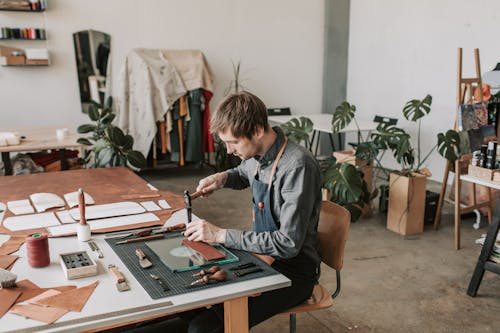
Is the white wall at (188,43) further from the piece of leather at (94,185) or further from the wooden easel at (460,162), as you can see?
the wooden easel at (460,162)

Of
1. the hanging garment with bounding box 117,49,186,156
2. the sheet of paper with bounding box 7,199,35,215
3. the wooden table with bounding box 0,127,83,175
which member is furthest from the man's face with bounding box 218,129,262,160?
the hanging garment with bounding box 117,49,186,156

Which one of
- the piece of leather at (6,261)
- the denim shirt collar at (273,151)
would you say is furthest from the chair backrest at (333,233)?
the piece of leather at (6,261)

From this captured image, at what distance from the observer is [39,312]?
1.39 m

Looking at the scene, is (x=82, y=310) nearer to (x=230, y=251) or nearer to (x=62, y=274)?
(x=62, y=274)

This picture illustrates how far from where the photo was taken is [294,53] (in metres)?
7.21

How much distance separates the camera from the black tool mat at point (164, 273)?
4.97 ft

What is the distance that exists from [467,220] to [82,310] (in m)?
4.06

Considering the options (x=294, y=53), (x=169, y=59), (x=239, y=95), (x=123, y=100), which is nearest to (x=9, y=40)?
(x=123, y=100)

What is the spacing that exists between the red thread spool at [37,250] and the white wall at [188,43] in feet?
15.0

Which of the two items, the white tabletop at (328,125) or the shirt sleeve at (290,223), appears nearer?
the shirt sleeve at (290,223)

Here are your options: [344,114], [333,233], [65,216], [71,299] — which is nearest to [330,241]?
[333,233]

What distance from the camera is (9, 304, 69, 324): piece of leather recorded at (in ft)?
4.47

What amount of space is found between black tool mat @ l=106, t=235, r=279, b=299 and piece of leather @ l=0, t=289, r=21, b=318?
352 mm

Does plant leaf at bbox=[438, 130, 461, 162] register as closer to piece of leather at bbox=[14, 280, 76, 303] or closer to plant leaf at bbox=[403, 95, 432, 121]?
plant leaf at bbox=[403, 95, 432, 121]
